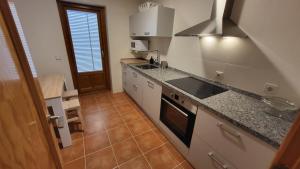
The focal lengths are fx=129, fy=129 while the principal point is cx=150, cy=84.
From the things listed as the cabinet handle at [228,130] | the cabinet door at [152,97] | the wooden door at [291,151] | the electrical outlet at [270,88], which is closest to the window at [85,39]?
the cabinet door at [152,97]

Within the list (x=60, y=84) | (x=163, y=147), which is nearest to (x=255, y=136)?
(x=163, y=147)

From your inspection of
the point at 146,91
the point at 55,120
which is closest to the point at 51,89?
the point at 55,120

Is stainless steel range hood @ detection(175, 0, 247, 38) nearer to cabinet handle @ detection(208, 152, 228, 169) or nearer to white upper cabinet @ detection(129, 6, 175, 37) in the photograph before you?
white upper cabinet @ detection(129, 6, 175, 37)

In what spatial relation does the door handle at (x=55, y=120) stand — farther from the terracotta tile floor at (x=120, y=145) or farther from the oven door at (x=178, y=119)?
the oven door at (x=178, y=119)

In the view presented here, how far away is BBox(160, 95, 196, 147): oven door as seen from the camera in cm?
141

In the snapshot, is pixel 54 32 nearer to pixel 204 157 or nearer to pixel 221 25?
pixel 221 25

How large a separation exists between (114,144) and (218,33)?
1.85m

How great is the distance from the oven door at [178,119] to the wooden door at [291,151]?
880mm

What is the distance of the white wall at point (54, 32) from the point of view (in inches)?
87.0

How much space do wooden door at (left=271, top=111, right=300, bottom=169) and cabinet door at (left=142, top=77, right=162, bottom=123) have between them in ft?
4.62

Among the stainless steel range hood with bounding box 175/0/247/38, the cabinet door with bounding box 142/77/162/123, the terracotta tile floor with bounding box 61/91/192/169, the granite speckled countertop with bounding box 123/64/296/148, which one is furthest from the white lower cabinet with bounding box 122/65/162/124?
the stainless steel range hood with bounding box 175/0/247/38

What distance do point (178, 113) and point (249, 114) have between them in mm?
687

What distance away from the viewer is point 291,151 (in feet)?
1.42

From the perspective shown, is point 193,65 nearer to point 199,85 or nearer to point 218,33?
point 199,85
